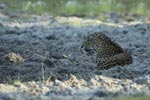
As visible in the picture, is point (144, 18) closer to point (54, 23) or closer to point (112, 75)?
point (54, 23)

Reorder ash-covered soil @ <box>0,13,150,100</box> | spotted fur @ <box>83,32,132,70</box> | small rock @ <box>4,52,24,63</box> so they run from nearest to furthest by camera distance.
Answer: ash-covered soil @ <box>0,13,150,100</box> < spotted fur @ <box>83,32,132,70</box> < small rock @ <box>4,52,24,63</box>

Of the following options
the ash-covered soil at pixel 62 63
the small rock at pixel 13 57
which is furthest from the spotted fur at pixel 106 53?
the small rock at pixel 13 57

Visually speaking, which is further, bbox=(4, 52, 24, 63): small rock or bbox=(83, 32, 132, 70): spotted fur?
bbox=(4, 52, 24, 63): small rock

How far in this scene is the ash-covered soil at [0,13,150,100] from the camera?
25.6 feet

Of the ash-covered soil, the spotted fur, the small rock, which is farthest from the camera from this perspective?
the small rock

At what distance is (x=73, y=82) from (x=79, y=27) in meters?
6.02

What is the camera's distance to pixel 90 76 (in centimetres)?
877

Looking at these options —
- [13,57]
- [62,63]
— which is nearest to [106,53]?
[62,63]

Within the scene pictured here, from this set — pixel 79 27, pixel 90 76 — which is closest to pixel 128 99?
pixel 90 76

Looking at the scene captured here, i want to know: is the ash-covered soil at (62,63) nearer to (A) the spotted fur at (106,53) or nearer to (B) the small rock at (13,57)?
(B) the small rock at (13,57)

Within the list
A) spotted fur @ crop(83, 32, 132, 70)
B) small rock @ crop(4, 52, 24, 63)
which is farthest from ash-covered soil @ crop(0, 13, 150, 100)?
spotted fur @ crop(83, 32, 132, 70)

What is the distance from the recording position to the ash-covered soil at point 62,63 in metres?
7.80

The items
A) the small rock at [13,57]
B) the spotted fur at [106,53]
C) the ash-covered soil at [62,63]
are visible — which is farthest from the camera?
the small rock at [13,57]

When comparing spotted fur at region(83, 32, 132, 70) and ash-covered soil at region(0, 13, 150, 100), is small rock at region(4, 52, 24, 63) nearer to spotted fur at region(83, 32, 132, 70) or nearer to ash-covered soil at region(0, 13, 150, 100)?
ash-covered soil at region(0, 13, 150, 100)
